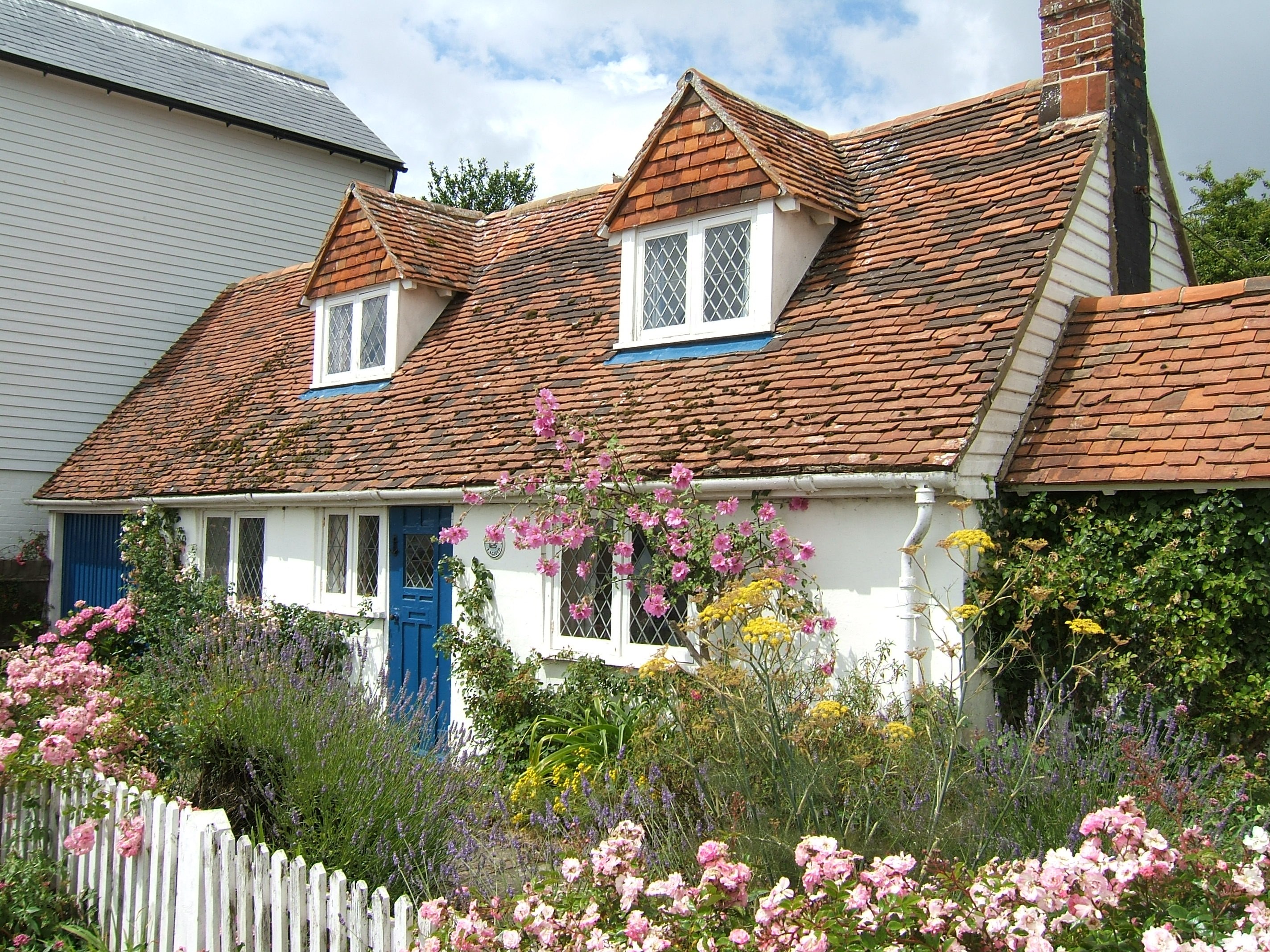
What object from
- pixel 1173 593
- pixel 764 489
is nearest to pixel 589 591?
pixel 764 489

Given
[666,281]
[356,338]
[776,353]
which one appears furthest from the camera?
[356,338]

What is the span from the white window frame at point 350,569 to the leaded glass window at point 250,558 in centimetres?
145

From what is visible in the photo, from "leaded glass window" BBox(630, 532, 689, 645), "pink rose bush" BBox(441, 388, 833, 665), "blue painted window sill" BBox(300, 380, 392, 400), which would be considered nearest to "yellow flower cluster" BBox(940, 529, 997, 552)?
"pink rose bush" BBox(441, 388, 833, 665)

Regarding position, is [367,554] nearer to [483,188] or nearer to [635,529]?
[635,529]

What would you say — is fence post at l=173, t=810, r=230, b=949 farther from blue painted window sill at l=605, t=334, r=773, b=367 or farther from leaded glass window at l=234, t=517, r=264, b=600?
leaded glass window at l=234, t=517, r=264, b=600

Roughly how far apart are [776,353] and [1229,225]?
21.9 m

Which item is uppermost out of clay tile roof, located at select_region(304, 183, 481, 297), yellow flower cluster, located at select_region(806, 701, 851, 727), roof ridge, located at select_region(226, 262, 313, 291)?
roof ridge, located at select_region(226, 262, 313, 291)

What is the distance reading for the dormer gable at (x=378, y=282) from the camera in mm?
13188

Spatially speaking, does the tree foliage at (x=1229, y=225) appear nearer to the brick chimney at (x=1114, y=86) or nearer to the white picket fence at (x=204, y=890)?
the brick chimney at (x=1114, y=86)

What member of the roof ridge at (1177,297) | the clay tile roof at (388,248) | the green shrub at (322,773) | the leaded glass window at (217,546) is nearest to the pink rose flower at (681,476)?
the green shrub at (322,773)

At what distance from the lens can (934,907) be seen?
3166 mm

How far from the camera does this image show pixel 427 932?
3.86 meters

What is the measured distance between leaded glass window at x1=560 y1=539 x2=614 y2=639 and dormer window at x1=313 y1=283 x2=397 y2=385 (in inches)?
186

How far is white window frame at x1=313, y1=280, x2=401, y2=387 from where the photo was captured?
13133 mm
